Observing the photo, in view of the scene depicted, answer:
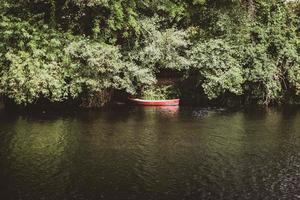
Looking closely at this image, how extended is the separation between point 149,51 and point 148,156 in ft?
42.6

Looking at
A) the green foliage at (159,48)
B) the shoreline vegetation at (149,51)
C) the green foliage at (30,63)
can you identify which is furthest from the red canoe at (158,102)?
the green foliage at (30,63)

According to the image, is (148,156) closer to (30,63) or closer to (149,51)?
(30,63)

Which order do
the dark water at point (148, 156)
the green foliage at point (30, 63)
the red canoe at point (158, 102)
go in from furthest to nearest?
1. the red canoe at point (158, 102)
2. the green foliage at point (30, 63)
3. the dark water at point (148, 156)

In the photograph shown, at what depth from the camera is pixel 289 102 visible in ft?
111

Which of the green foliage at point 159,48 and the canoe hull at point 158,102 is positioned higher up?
the green foliage at point 159,48

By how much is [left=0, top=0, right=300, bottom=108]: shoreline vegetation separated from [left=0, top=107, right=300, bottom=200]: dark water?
2.55m

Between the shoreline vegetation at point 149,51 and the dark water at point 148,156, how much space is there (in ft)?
8.37

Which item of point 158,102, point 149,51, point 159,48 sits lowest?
point 158,102

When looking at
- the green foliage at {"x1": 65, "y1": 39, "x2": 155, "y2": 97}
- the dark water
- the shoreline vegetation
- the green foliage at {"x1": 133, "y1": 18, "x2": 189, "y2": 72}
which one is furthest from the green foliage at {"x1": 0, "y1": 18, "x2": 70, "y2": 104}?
the green foliage at {"x1": 133, "y1": 18, "x2": 189, "y2": 72}

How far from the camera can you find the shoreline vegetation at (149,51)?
28703 millimetres

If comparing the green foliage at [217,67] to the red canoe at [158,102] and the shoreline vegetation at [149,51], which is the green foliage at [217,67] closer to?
the shoreline vegetation at [149,51]

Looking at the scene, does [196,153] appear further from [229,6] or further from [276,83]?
[229,6]

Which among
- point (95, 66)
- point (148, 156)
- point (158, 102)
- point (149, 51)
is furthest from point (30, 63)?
point (148, 156)

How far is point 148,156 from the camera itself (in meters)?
19.2
